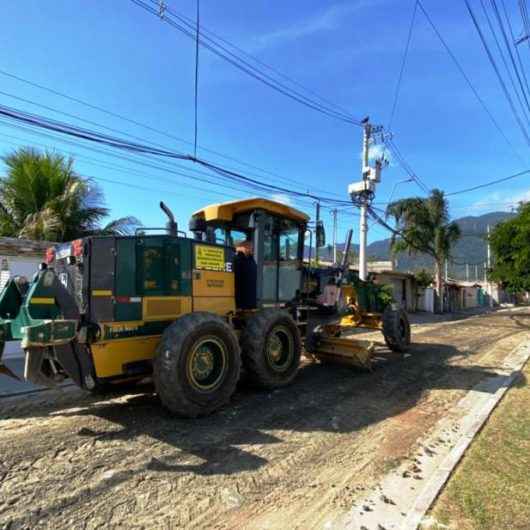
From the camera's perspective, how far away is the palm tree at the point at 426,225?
29250 mm

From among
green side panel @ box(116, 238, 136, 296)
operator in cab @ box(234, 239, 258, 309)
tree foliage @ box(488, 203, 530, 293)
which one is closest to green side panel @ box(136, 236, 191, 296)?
green side panel @ box(116, 238, 136, 296)

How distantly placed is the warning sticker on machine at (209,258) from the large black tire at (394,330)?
18.3 ft

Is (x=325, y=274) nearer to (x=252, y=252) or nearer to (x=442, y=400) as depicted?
(x=252, y=252)

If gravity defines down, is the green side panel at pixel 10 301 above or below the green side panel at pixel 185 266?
below

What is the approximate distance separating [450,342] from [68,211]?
479 inches

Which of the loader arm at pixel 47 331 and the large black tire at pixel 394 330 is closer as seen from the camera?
the loader arm at pixel 47 331

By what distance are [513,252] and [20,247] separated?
2586 cm

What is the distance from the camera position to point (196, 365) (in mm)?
5457

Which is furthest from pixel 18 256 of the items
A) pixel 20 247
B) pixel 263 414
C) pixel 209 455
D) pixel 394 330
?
pixel 394 330

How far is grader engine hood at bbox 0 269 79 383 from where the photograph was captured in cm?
432

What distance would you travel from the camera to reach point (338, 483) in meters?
3.84

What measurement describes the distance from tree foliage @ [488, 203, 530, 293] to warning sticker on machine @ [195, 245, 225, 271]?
23.6 m

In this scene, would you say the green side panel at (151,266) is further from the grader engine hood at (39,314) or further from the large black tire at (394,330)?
the large black tire at (394,330)

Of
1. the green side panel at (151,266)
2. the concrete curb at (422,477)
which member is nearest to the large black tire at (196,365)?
the green side panel at (151,266)
